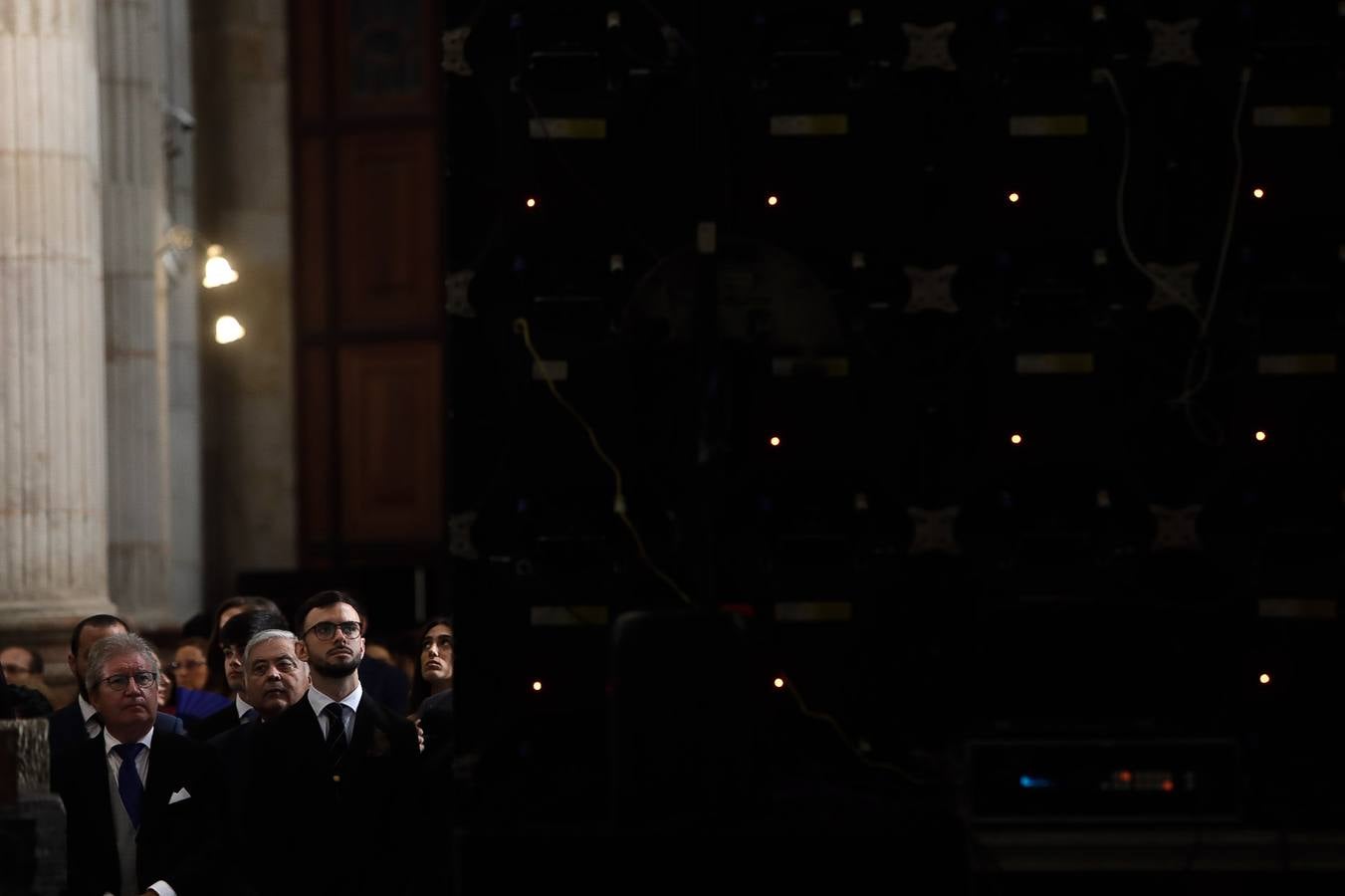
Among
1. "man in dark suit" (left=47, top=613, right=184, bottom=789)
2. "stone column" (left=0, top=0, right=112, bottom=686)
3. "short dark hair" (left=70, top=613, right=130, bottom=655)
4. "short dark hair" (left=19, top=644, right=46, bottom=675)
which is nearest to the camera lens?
"man in dark suit" (left=47, top=613, right=184, bottom=789)

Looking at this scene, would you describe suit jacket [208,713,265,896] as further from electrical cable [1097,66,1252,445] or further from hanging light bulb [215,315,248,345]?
hanging light bulb [215,315,248,345]

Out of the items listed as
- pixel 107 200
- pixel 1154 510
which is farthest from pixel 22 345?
pixel 1154 510

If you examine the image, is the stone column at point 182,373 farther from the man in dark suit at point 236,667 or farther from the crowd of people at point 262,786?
the crowd of people at point 262,786

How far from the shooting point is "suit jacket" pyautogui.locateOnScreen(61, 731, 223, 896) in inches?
252

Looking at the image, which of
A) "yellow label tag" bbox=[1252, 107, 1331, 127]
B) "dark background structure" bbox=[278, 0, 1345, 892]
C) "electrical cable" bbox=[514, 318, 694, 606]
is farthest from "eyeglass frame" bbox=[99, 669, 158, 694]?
"yellow label tag" bbox=[1252, 107, 1331, 127]

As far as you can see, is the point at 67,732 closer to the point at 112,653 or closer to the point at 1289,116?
the point at 112,653

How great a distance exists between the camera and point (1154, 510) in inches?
199

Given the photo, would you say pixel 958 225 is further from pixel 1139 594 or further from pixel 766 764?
pixel 766 764

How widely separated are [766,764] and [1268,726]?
1122 millimetres

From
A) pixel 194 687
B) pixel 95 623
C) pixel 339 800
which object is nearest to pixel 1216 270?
pixel 339 800

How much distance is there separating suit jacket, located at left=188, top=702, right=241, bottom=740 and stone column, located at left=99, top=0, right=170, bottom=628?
7.78 meters

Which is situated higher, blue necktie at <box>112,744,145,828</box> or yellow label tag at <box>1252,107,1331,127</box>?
yellow label tag at <box>1252,107,1331,127</box>

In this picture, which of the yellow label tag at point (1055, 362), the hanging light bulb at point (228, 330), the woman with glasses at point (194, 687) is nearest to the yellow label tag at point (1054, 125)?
the yellow label tag at point (1055, 362)

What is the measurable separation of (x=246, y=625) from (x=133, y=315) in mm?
7741
